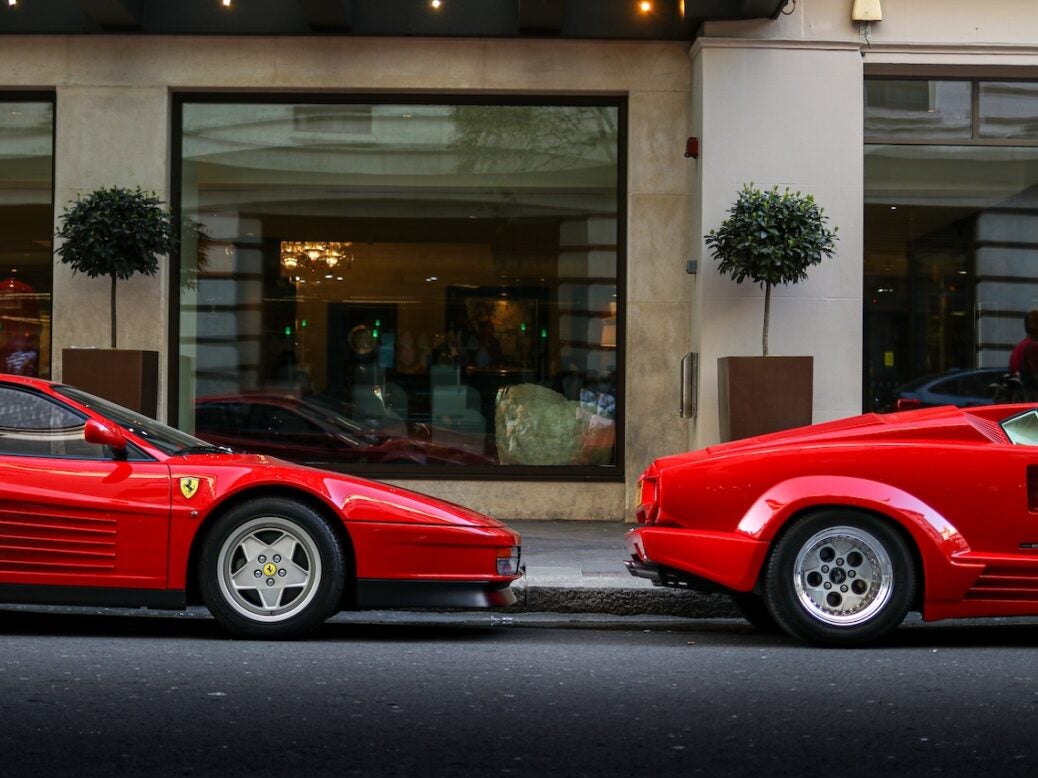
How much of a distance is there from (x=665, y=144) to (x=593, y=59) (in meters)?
0.96

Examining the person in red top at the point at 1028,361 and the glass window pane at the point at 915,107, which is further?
the glass window pane at the point at 915,107

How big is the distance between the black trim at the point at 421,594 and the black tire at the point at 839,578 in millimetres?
1362

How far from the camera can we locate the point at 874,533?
22.0 ft

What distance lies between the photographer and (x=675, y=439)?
41.4 ft

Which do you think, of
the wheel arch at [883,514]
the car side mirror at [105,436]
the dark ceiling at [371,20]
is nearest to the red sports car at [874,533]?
the wheel arch at [883,514]

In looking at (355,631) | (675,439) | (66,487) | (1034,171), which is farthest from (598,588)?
(1034,171)

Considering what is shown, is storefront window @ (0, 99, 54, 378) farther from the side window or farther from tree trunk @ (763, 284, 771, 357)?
tree trunk @ (763, 284, 771, 357)

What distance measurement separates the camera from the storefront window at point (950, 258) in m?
12.5

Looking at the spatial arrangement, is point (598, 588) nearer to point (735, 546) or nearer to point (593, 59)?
point (735, 546)

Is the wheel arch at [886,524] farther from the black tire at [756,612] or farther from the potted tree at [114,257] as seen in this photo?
the potted tree at [114,257]

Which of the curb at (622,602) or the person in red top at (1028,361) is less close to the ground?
the person in red top at (1028,361)

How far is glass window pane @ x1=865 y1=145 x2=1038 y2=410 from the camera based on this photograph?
12500 millimetres

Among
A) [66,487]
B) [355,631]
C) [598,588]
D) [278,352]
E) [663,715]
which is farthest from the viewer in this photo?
[278,352]

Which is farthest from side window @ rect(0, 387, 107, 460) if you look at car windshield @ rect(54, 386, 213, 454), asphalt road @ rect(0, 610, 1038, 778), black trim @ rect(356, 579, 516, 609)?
black trim @ rect(356, 579, 516, 609)
